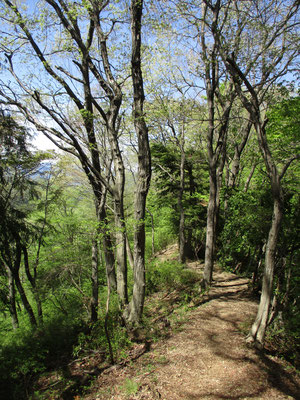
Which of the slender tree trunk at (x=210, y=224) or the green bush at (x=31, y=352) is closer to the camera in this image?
the green bush at (x=31, y=352)

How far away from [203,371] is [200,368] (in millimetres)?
91

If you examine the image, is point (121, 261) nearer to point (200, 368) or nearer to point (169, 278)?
point (169, 278)

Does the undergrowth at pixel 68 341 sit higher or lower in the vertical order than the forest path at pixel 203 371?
lower

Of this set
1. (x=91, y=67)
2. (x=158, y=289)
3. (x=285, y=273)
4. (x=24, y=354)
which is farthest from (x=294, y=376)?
(x=91, y=67)

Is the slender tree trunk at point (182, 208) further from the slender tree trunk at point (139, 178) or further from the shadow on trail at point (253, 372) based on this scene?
the shadow on trail at point (253, 372)

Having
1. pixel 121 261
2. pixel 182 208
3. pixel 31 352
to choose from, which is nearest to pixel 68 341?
pixel 31 352

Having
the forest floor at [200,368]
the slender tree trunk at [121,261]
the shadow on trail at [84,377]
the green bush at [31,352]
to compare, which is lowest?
the green bush at [31,352]

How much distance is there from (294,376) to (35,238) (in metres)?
9.63

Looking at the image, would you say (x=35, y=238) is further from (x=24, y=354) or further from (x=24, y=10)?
(x=24, y=10)

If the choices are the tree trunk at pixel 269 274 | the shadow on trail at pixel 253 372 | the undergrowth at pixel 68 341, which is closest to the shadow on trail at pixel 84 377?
the undergrowth at pixel 68 341

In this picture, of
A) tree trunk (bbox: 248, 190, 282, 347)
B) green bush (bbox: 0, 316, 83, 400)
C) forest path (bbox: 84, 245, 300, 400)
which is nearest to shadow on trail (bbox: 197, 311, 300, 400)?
forest path (bbox: 84, 245, 300, 400)

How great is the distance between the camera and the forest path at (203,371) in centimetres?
392

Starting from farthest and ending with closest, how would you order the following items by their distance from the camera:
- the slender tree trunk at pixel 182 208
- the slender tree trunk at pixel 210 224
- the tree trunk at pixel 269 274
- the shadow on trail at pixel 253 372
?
1. the slender tree trunk at pixel 182 208
2. the slender tree trunk at pixel 210 224
3. the tree trunk at pixel 269 274
4. the shadow on trail at pixel 253 372

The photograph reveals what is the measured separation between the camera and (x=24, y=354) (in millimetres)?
6434
